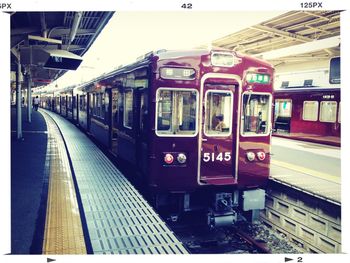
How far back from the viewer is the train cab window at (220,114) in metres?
4.27

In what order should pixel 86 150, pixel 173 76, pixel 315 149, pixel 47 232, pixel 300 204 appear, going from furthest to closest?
pixel 315 149
pixel 86 150
pixel 300 204
pixel 173 76
pixel 47 232

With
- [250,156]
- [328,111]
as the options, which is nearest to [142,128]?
[250,156]

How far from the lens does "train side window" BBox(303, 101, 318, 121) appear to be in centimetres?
1196

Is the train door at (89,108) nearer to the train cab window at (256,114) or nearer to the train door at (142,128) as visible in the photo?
the train door at (142,128)

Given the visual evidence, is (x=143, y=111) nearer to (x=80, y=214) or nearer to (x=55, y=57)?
(x=80, y=214)

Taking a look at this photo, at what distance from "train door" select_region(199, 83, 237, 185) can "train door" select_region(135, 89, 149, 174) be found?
80cm

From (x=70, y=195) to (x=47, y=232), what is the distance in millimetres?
1267

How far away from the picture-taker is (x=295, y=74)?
13.2 meters

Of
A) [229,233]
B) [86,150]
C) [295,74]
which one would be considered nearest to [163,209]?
[229,233]

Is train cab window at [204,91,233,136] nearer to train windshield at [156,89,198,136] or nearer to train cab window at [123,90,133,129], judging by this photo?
train windshield at [156,89,198,136]

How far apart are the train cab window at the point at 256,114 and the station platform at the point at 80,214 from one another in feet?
5.85

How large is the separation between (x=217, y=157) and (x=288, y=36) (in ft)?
16.6

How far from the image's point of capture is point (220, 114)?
4.32 metres

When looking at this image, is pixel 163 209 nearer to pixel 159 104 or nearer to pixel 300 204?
pixel 159 104
